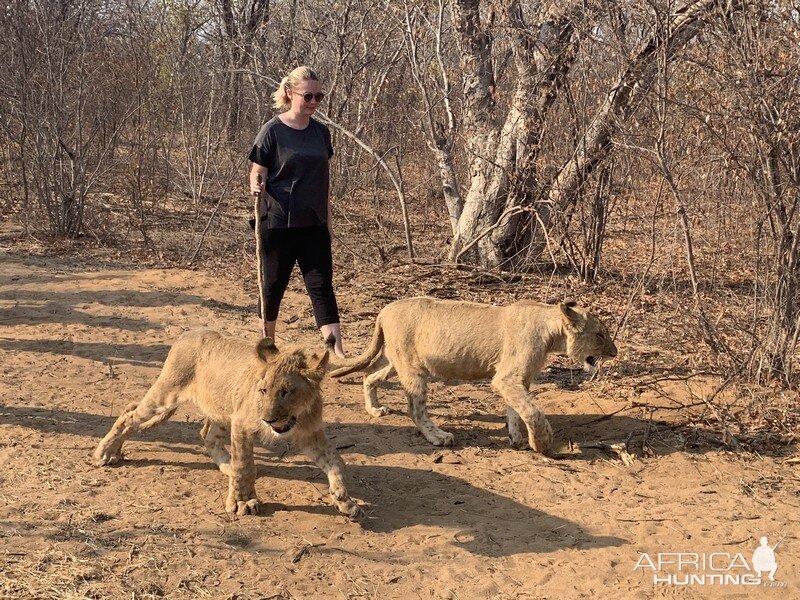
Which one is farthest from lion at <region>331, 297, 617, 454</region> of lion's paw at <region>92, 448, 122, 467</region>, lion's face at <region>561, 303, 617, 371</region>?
lion's paw at <region>92, 448, 122, 467</region>

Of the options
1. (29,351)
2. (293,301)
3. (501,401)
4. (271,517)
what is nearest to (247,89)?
(293,301)

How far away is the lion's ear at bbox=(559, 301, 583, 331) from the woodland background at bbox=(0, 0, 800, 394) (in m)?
1.31

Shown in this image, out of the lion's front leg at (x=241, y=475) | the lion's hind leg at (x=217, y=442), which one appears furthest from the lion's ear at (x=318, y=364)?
the lion's hind leg at (x=217, y=442)

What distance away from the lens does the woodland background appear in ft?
21.5

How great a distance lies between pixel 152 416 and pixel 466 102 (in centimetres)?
735

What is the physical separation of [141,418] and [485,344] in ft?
8.28

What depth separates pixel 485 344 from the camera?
612 cm

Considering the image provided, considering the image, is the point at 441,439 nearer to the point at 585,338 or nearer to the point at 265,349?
the point at 585,338

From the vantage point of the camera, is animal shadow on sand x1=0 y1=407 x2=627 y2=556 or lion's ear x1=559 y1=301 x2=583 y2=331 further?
lion's ear x1=559 y1=301 x2=583 y2=331

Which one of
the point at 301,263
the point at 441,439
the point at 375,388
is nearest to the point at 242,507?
the point at 441,439

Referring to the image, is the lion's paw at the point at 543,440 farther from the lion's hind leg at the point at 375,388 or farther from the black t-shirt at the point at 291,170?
the black t-shirt at the point at 291,170

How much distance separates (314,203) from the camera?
21.7 feet

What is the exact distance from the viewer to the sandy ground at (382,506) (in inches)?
167

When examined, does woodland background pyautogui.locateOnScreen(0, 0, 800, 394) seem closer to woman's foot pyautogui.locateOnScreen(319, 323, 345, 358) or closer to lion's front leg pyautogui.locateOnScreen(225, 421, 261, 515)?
woman's foot pyautogui.locateOnScreen(319, 323, 345, 358)
